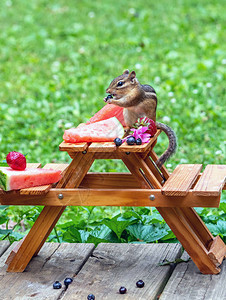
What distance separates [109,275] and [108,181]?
496 mm

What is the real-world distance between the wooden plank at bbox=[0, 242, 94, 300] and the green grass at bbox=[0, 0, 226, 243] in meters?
1.39

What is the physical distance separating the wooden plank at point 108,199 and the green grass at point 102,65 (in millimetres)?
1463

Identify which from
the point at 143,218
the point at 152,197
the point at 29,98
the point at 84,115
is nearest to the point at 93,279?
the point at 152,197

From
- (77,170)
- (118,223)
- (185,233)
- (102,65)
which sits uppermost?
(77,170)

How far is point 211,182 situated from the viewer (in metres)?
3.17

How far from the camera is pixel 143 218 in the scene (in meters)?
3.99

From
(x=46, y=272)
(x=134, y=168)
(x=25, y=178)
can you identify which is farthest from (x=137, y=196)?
(x=46, y=272)

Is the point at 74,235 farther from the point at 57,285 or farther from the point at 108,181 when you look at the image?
the point at 57,285

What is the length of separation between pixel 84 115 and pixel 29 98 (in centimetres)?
88

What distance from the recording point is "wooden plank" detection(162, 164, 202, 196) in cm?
304

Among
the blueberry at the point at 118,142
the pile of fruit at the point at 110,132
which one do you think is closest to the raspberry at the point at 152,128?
the pile of fruit at the point at 110,132

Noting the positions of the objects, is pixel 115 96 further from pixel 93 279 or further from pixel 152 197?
pixel 93 279

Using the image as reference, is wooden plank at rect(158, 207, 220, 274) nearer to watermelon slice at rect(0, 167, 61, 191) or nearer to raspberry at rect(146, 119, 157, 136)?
raspberry at rect(146, 119, 157, 136)

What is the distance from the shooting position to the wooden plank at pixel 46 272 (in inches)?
123
